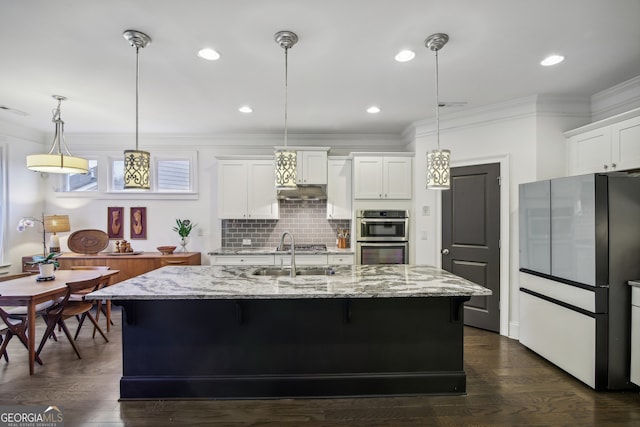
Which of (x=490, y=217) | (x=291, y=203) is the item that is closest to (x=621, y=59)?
(x=490, y=217)

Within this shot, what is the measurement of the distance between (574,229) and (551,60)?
152cm

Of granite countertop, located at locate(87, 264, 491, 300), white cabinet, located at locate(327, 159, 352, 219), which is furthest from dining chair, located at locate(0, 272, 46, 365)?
white cabinet, located at locate(327, 159, 352, 219)

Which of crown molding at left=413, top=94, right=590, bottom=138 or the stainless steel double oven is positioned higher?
crown molding at left=413, top=94, right=590, bottom=138

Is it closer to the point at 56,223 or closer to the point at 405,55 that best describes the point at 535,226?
the point at 405,55

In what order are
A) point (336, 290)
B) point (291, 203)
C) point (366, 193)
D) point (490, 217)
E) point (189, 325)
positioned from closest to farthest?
1. point (336, 290)
2. point (189, 325)
3. point (490, 217)
4. point (366, 193)
5. point (291, 203)

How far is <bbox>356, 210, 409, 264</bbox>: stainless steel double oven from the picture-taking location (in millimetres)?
4547

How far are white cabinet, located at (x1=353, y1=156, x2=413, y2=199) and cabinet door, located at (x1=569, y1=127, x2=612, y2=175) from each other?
1.91 m

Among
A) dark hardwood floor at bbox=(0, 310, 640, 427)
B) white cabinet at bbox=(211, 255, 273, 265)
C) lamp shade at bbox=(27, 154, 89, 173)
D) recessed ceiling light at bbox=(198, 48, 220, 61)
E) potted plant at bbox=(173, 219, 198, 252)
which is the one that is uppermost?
recessed ceiling light at bbox=(198, 48, 220, 61)

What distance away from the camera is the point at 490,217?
149 inches

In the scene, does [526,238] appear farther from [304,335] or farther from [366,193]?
[304,335]

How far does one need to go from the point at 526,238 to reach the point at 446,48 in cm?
221

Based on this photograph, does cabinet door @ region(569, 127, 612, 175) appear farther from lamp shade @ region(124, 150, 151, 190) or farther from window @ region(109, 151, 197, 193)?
window @ region(109, 151, 197, 193)

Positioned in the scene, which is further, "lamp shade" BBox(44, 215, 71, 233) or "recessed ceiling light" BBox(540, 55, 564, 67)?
"lamp shade" BBox(44, 215, 71, 233)

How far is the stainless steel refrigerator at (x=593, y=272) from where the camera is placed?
2498 mm
